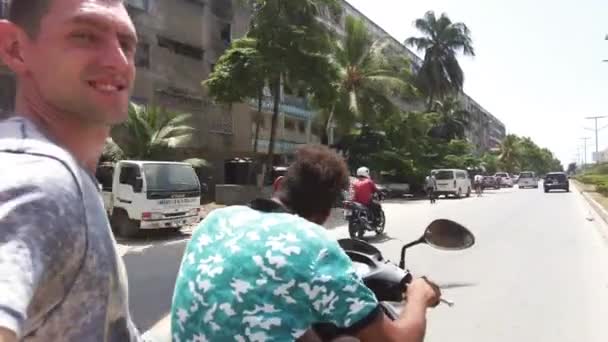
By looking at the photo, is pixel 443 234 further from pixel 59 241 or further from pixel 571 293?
pixel 571 293

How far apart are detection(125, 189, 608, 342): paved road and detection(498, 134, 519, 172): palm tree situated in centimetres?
8071

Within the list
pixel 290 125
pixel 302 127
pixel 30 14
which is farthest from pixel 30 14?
pixel 302 127

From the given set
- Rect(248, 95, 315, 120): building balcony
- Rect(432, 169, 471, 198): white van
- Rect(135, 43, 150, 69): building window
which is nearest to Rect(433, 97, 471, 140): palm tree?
Rect(432, 169, 471, 198): white van

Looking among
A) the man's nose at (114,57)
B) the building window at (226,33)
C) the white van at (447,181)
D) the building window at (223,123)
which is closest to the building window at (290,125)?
the building window at (223,123)

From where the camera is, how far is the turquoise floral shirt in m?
1.59

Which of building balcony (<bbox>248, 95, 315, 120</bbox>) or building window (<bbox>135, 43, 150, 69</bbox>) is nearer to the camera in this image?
building window (<bbox>135, 43, 150, 69</bbox>)

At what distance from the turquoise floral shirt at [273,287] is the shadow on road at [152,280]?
3535mm

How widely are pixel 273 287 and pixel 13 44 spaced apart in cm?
99

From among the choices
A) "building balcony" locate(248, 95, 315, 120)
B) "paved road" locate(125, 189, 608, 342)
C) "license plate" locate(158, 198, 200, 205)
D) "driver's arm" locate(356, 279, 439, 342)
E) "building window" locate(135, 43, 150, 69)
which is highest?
"building window" locate(135, 43, 150, 69)

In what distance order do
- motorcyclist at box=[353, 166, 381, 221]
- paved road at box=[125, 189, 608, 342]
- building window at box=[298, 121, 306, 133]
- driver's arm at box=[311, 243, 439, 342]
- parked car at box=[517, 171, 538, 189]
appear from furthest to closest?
1. parked car at box=[517, 171, 538, 189]
2. building window at box=[298, 121, 306, 133]
3. motorcyclist at box=[353, 166, 381, 221]
4. paved road at box=[125, 189, 608, 342]
5. driver's arm at box=[311, 243, 439, 342]

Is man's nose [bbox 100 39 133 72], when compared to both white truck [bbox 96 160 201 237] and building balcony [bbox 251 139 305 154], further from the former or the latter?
building balcony [bbox 251 139 305 154]

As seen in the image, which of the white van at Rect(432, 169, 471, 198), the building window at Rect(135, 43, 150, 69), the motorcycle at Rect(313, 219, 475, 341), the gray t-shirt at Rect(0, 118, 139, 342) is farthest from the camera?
the white van at Rect(432, 169, 471, 198)

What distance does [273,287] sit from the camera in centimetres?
163

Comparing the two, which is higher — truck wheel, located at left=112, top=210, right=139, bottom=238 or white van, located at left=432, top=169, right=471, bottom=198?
white van, located at left=432, top=169, right=471, bottom=198
